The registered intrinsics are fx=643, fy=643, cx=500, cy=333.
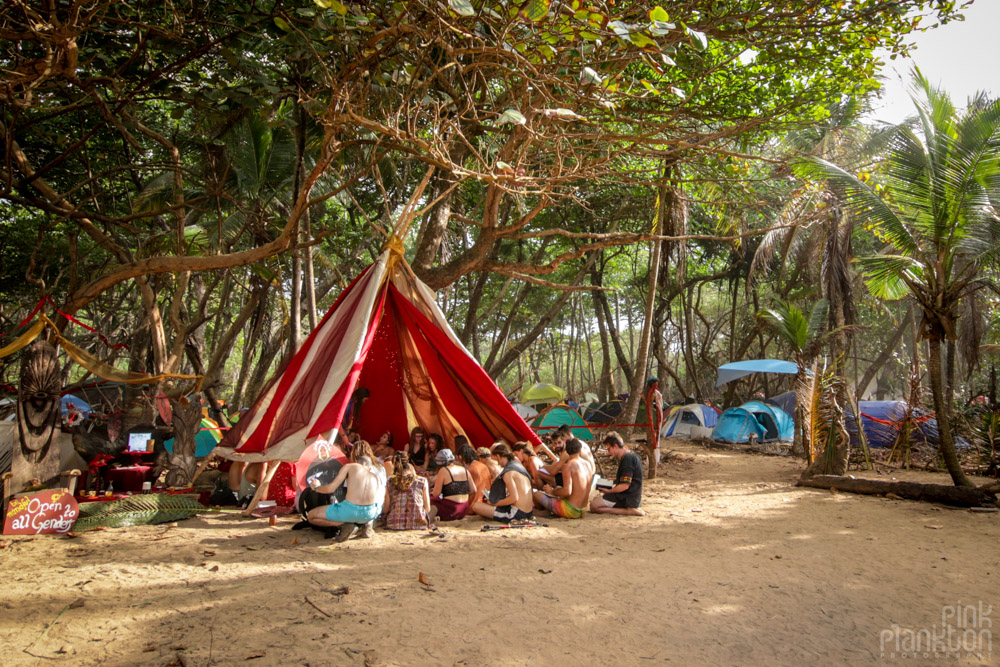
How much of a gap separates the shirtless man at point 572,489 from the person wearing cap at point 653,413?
2.51m

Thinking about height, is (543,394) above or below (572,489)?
above

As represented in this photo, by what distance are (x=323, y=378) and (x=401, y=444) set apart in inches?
116

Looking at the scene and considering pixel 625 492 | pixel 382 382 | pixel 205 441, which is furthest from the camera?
pixel 205 441

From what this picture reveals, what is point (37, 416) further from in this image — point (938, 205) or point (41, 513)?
point (938, 205)

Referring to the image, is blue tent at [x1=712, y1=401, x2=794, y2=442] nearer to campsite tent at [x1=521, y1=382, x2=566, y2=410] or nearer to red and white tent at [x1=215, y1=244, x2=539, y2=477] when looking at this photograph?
campsite tent at [x1=521, y1=382, x2=566, y2=410]

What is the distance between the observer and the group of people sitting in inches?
217

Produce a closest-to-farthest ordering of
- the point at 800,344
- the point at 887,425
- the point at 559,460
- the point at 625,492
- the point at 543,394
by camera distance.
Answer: the point at 625,492, the point at 559,460, the point at 800,344, the point at 887,425, the point at 543,394

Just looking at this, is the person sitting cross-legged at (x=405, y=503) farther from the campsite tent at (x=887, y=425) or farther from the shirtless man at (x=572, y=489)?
the campsite tent at (x=887, y=425)

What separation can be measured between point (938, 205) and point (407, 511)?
22.1 feet

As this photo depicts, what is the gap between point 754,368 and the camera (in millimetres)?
15320

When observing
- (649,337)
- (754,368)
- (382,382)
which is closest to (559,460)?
(382,382)

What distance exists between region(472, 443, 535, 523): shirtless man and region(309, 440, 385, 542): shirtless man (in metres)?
1.22

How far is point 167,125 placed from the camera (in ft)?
35.5

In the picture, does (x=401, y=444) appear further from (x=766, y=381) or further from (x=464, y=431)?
(x=766, y=381)
